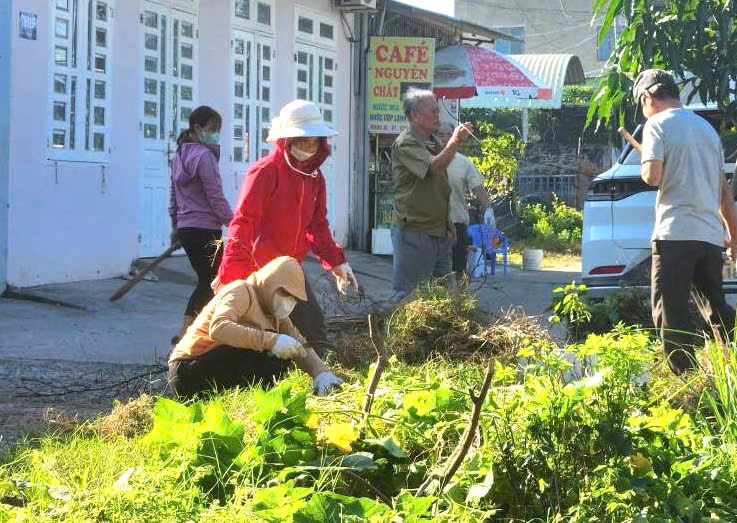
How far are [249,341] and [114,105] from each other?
293 inches

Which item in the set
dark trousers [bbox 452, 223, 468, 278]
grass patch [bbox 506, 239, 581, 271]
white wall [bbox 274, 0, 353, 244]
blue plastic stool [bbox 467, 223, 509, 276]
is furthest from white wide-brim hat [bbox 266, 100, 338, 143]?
grass patch [bbox 506, 239, 581, 271]

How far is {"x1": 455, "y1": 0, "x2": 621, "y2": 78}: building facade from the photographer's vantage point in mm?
46625

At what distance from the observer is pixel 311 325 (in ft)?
21.8

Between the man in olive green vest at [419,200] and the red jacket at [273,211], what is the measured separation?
51.4 inches

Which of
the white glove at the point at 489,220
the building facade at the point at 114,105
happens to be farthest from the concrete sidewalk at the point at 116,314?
the white glove at the point at 489,220

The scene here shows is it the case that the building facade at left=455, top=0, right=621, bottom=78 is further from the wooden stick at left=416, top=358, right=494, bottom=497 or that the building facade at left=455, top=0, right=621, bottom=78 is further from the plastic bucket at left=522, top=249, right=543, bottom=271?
the wooden stick at left=416, top=358, right=494, bottom=497

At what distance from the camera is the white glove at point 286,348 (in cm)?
550

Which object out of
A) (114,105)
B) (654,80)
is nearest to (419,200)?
(654,80)

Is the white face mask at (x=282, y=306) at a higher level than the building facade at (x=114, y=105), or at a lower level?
lower

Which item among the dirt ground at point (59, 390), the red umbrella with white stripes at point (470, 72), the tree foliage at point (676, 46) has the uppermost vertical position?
the red umbrella with white stripes at point (470, 72)

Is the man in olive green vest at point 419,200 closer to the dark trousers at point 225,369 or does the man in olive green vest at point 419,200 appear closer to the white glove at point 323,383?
the dark trousers at point 225,369

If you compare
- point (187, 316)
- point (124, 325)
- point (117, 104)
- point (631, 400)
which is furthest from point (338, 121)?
point (631, 400)

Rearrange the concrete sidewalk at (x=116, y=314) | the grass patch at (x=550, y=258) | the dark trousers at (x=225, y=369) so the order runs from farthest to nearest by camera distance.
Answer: the grass patch at (x=550, y=258), the concrete sidewalk at (x=116, y=314), the dark trousers at (x=225, y=369)

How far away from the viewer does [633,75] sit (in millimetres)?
8359
